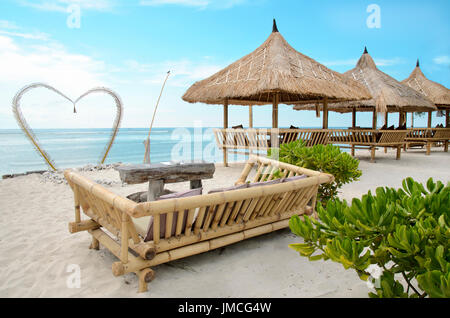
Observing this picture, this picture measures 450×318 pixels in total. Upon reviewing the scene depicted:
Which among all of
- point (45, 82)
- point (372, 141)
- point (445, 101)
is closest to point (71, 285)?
point (45, 82)

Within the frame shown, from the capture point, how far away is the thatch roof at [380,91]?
34.5 feet

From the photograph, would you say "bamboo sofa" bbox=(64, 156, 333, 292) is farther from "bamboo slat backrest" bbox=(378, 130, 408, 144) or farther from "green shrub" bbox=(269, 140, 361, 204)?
"bamboo slat backrest" bbox=(378, 130, 408, 144)

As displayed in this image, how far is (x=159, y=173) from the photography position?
12.9 feet

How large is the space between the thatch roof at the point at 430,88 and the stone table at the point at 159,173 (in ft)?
46.3

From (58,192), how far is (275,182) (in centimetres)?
471

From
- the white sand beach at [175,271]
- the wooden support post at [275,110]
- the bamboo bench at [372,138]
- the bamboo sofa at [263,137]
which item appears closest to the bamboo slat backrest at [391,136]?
the bamboo bench at [372,138]

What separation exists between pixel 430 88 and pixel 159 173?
15.8 metres

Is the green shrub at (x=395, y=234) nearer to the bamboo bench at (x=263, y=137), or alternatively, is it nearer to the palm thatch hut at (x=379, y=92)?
the bamboo bench at (x=263, y=137)

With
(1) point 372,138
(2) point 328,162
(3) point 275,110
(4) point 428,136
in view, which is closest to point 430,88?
(4) point 428,136

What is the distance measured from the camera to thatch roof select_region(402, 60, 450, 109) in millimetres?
13644

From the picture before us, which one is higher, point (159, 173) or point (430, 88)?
point (430, 88)

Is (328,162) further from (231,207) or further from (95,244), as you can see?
(95,244)

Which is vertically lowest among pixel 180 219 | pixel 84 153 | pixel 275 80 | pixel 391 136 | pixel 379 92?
pixel 84 153

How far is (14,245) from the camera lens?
306 cm
